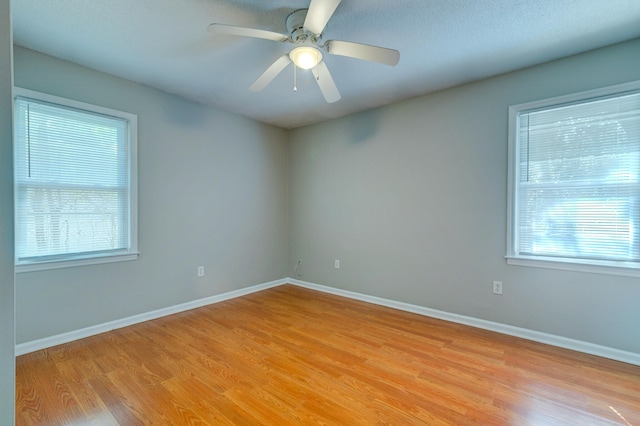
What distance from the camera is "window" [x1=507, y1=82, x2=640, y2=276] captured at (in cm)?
220

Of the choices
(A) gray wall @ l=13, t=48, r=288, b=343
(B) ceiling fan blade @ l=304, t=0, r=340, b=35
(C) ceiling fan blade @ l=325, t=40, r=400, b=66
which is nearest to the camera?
(B) ceiling fan blade @ l=304, t=0, r=340, b=35

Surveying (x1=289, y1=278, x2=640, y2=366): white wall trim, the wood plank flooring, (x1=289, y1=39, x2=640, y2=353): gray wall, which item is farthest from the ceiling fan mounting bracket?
(x1=289, y1=278, x2=640, y2=366): white wall trim

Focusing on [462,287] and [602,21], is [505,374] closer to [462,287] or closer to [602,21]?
[462,287]

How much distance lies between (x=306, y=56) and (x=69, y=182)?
2363mm

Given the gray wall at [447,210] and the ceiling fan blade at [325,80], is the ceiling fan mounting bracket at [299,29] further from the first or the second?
the gray wall at [447,210]

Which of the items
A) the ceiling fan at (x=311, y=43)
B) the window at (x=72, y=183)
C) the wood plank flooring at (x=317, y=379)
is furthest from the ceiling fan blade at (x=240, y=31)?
the wood plank flooring at (x=317, y=379)

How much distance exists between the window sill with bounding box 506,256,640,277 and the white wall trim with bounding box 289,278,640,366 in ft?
1.97

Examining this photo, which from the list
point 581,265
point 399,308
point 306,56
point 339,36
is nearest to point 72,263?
point 306,56

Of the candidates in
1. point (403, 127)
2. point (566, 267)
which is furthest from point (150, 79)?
point (566, 267)

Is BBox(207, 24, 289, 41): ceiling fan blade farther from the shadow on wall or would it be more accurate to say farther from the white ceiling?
the shadow on wall

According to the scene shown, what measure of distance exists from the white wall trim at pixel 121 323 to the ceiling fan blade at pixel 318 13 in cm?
310

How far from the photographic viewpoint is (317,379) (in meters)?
1.96

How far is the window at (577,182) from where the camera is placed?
7.20 ft

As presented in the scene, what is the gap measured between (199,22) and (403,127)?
2313mm
